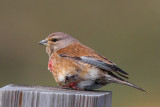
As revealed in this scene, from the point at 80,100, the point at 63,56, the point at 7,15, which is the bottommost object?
the point at 80,100

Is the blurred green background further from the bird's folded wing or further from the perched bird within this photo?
the bird's folded wing

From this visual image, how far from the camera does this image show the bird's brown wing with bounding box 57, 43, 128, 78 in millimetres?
5355

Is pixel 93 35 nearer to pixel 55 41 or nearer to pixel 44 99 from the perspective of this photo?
pixel 55 41

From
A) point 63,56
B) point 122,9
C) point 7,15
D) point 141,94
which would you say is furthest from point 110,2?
point 63,56

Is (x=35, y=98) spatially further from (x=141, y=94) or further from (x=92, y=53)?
(x=141, y=94)

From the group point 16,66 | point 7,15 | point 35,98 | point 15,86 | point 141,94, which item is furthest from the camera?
point 7,15

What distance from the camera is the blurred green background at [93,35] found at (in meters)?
9.64

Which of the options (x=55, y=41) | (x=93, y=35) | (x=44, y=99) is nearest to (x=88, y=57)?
(x=55, y=41)

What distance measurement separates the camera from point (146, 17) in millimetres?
13062

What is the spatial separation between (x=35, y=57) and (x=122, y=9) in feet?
12.2

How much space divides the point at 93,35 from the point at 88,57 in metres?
6.48

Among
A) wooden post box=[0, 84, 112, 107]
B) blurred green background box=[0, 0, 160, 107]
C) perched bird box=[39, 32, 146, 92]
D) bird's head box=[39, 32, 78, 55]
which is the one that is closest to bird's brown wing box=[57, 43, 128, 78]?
perched bird box=[39, 32, 146, 92]

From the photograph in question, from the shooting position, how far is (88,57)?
5.58 m

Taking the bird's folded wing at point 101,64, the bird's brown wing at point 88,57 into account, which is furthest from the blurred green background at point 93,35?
the bird's folded wing at point 101,64
